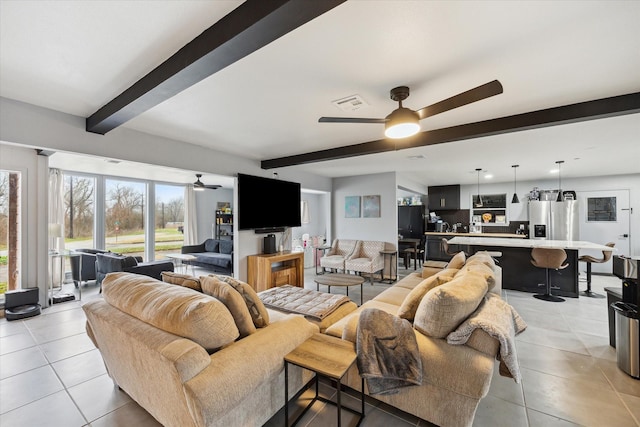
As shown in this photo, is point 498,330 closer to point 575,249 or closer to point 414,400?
point 414,400

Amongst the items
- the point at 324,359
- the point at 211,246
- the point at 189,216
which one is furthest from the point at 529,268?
the point at 189,216

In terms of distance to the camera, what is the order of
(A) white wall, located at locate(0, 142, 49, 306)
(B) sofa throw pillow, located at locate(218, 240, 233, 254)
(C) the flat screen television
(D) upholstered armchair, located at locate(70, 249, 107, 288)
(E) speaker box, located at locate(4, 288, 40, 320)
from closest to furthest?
1. (E) speaker box, located at locate(4, 288, 40, 320)
2. (A) white wall, located at locate(0, 142, 49, 306)
3. (C) the flat screen television
4. (D) upholstered armchair, located at locate(70, 249, 107, 288)
5. (B) sofa throw pillow, located at locate(218, 240, 233, 254)

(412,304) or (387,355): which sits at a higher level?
(412,304)

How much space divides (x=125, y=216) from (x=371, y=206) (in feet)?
19.7

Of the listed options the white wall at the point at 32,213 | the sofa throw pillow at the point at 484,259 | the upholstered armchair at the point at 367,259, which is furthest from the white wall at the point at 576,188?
the white wall at the point at 32,213

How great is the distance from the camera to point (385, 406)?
1919 mm

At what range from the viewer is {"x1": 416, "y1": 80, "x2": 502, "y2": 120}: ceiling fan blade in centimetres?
170

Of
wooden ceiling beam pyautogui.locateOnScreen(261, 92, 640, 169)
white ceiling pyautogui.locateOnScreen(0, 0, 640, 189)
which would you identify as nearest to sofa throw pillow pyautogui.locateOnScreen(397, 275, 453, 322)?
white ceiling pyautogui.locateOnScreen(0, 0, 640, 189)

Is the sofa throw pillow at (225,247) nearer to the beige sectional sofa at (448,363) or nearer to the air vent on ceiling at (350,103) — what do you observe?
the air vent on ceiling at (350,103)

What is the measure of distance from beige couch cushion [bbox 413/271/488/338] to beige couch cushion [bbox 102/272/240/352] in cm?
123

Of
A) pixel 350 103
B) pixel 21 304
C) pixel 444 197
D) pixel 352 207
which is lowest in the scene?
pixel 21 304

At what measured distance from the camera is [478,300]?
1840mm

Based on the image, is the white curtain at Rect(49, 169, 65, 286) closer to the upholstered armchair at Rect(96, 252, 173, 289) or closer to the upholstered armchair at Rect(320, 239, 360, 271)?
the upholstered armchair at Rect(96, 252, 173, 289)

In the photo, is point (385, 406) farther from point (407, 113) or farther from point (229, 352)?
point (407, 113)
